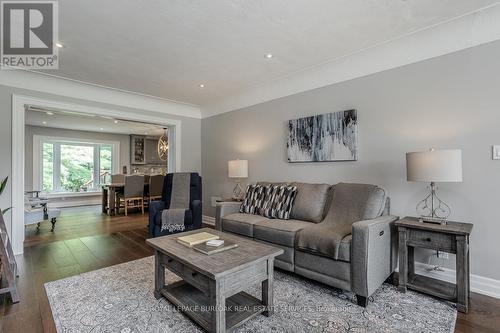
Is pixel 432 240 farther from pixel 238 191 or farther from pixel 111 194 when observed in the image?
pixel 111 194

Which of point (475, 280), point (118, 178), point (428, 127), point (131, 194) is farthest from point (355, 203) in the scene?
point (118, 178)

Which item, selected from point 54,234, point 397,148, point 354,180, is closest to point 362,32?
point 397,148

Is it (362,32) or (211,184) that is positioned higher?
(362,32)

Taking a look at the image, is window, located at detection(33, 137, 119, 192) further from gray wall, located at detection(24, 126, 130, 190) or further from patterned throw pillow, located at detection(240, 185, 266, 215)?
patterned throw pillow, located at detection(240, 185, 266, 215)

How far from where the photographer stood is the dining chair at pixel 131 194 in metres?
6.13

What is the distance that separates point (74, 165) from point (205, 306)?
806cm

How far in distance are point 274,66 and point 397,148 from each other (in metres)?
1.80

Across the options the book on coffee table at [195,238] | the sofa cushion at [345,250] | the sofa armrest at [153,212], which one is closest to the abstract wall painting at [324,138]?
the sofa cushion at [345,250]

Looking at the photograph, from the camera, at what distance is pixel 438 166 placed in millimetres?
2025

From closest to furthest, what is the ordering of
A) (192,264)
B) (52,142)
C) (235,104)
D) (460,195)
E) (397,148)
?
(192,264)
(460,195)
(397,148)
(235,104)
(52,142)

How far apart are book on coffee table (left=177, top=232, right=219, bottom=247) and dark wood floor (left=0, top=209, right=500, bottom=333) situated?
1.03 meters

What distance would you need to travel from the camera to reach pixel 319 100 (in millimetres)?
3365

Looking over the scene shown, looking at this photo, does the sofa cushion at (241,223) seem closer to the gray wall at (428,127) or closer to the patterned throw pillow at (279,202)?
the patterned throw pillow at (279,202)

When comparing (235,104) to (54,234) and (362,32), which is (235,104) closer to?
(362,32)
